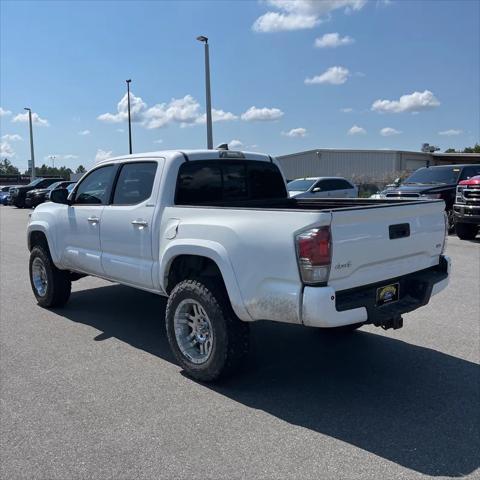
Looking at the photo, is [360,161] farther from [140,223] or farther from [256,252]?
[256,252]

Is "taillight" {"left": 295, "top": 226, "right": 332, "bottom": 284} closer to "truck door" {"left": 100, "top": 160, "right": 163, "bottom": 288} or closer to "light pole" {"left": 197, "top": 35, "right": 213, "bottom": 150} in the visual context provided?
"truck door" {"left": 100, "top": 160, "right": 163, "bottom": 288}

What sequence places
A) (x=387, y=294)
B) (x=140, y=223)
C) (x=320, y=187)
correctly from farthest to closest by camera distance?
(x=320, y=187)
(x=140, y=223)
(x=387, y=294)

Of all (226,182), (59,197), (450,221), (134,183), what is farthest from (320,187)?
(134,183)

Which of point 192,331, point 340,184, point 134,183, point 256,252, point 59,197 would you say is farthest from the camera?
point 340,184

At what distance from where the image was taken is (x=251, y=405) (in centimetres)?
401

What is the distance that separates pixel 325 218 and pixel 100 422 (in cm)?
213

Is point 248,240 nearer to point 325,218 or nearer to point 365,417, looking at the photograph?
point 325,218

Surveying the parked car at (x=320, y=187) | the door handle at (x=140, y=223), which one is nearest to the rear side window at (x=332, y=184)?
the parked car at (x=320, y=187)

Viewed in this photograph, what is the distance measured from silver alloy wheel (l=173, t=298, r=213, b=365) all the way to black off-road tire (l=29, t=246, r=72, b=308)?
2824 mm

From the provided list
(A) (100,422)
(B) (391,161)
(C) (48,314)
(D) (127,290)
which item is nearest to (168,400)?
(A) (100,422)

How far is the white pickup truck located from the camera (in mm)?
3641

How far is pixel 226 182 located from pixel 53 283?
2.85 meters

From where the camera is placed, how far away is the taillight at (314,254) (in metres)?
3.54

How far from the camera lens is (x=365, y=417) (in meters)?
3.79
